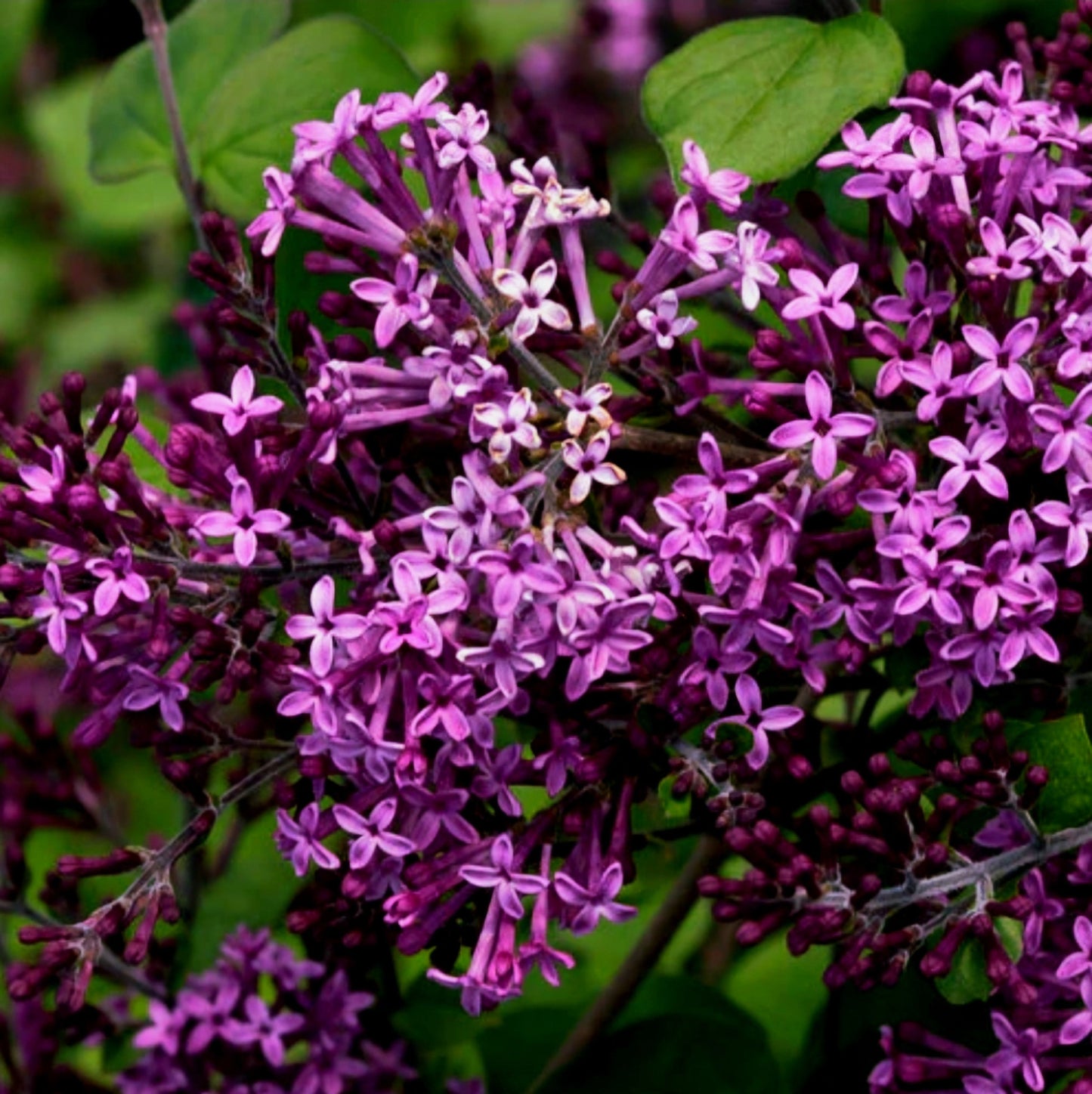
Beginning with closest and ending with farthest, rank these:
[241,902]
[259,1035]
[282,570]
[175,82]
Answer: [282,570] < [259,1035] < [241,902] < [175,82]

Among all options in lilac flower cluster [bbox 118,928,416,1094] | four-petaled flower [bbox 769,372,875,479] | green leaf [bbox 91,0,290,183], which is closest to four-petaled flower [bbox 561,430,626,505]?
four-petaled flower [bbox 769,372,875,479]

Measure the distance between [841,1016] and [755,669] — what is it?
26.7 inches

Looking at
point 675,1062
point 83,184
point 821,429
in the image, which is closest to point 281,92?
point 821,429

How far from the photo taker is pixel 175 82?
7.23 ft

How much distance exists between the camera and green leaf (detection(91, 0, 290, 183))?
2172 mm

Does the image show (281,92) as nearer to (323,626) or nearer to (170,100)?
(170,100)

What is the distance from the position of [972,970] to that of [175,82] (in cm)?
133

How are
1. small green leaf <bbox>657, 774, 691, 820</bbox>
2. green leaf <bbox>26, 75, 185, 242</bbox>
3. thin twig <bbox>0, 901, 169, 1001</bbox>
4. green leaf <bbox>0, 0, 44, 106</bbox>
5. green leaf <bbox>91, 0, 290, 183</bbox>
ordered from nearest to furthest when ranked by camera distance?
small green leaf <bbox>657, 774, 691, 820</bbox> < thin twig <bbox>0, 901, 169, 1001</bbox> < green leaf <bbox>91, 0, 290, 183</bbox> < green leaf <bbox>26, 75, 185, 242</bbox> < green leaf <bbox>0, 0, 44, 106</bbox>

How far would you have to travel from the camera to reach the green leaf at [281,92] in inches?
72.9

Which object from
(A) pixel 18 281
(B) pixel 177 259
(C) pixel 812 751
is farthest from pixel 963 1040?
(A) pixel 18 281

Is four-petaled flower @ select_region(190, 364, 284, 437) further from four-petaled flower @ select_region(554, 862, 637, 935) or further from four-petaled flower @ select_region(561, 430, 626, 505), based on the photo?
four-petaled flower @ select_region(554, 862, 637, 935)

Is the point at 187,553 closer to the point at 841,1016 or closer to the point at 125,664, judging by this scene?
the point at 125,664

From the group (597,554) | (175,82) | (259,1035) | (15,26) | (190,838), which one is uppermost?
(175,82)

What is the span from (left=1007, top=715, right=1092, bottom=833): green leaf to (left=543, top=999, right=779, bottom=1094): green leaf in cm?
57
